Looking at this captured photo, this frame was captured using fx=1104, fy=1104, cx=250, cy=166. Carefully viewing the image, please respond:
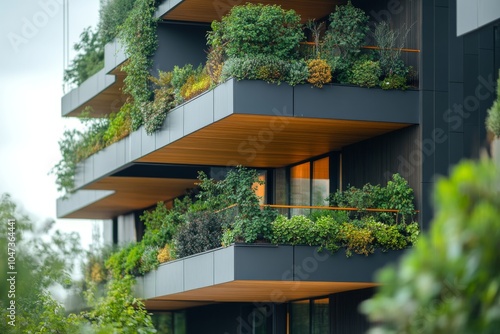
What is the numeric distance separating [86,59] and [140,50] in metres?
8.59

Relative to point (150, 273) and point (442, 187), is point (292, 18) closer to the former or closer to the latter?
point (150, 273)

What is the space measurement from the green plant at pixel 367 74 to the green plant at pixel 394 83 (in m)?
0.15

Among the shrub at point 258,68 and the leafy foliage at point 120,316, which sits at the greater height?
the shrub at point 258,68

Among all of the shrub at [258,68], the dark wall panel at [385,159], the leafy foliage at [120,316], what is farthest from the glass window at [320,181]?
the leafy foliage at [120,316]

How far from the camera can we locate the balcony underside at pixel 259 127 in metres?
19.9

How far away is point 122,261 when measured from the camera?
28094mm

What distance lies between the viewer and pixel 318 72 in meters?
20.0

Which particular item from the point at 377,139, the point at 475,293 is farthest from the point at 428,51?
the point at 475,293

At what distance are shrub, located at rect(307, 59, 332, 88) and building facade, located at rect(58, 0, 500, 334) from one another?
0.21 m

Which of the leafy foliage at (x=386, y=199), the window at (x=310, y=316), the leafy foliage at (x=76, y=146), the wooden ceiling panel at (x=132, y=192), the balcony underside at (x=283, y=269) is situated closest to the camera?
the balcony underside at (x=283, y=269)

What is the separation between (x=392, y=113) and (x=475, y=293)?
1386 cm

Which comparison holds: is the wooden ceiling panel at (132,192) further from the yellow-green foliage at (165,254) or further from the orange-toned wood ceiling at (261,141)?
the yellow-green foliage at (165,254)

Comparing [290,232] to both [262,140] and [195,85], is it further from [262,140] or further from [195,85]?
[195,85]

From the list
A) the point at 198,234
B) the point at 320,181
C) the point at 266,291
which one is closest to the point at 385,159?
the point at 320,181
